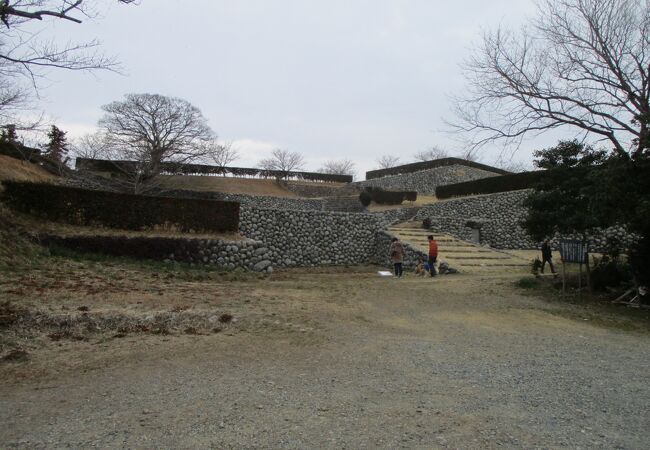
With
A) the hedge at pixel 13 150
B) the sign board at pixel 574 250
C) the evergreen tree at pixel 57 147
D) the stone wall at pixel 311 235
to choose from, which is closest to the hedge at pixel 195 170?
the evergreen tree at pixel 57 147

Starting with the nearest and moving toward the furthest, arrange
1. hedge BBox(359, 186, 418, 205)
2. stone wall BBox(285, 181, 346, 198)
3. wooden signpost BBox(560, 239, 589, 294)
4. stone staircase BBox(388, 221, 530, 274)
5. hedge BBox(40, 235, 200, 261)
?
1. wooden signpost BBox(560, 239, 589, 294)
2. hedge BBox(40, 235, 200, 261)
3. stone staircase BBox(388, 221, 530, 274)
4. hedge BBox(359, 186, 418, 205)
5. stone wall BBox(285, 181, 346, 198)

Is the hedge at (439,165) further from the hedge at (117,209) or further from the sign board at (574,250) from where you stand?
the sign board at (574,250)

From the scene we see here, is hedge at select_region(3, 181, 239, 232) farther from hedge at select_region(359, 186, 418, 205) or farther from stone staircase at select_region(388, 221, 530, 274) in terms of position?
hedge at select_region(359, 186, 418, 205)

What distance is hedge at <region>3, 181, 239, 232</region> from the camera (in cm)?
1325

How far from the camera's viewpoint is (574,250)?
11.5m

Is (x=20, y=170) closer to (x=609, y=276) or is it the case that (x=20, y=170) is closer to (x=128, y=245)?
(x=128, y=245)

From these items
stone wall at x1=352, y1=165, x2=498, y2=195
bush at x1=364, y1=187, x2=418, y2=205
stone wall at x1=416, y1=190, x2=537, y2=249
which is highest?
stone wall at x1=352, y1=165, x2=498, y2=195

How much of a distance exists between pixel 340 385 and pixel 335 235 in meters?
16.6

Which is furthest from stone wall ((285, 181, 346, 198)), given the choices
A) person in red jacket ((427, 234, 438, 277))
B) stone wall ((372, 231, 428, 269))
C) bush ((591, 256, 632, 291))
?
bush ((591, 256, 632, 291))

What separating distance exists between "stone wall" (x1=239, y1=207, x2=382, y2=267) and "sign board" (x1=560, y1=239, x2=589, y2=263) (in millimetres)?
10835

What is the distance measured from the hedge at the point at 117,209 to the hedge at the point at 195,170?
710 inches

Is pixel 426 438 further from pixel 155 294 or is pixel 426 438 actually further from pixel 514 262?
pixel 514 262

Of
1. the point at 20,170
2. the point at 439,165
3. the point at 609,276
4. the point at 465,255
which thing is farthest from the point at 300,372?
the point at 439,165

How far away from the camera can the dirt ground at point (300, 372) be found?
3.34m
